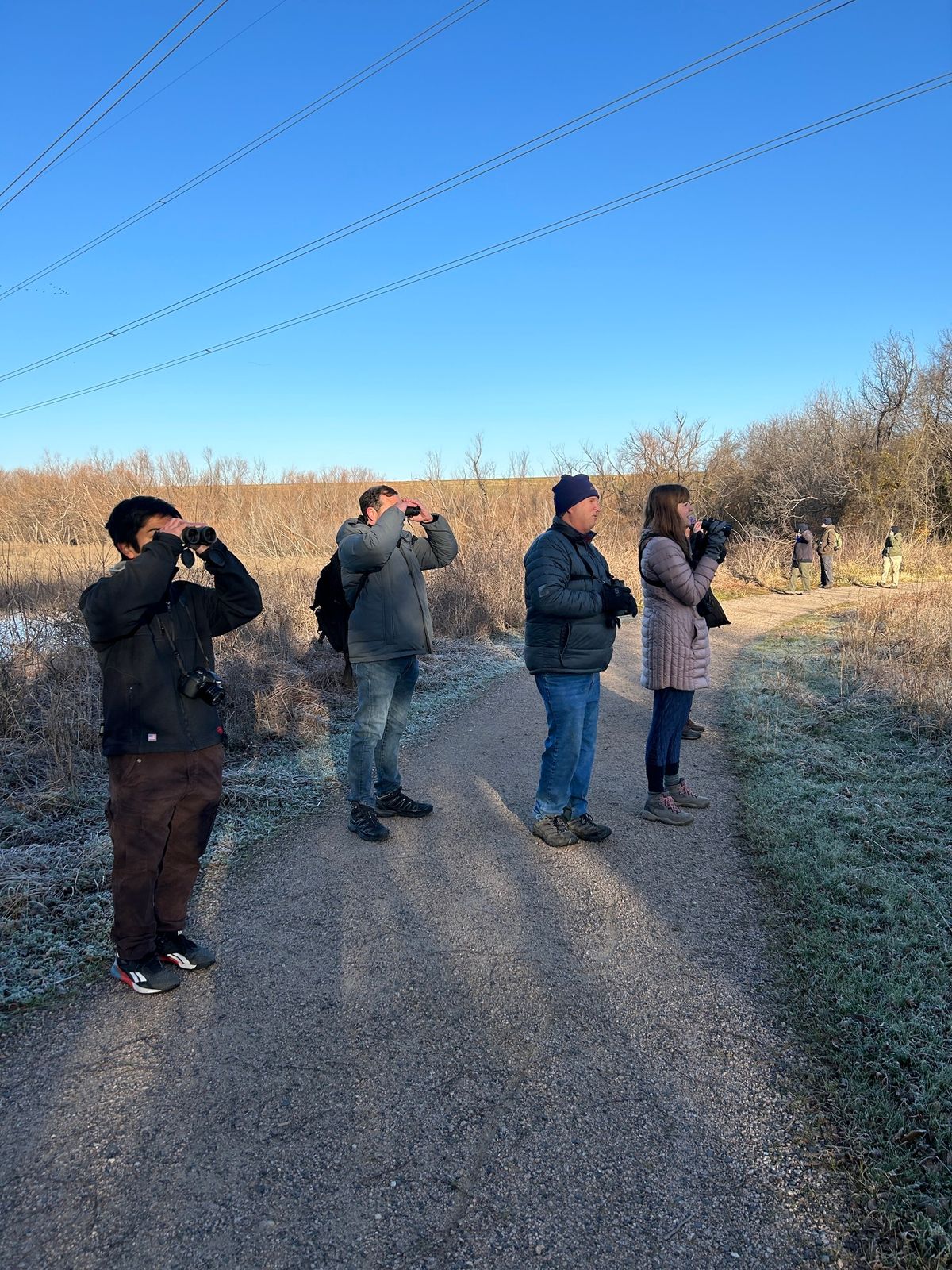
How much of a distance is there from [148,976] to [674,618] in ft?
11.4

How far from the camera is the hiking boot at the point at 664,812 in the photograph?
4875 millimetres

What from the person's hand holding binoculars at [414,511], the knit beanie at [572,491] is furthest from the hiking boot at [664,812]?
the person's hand holding binoculars at [414,511]

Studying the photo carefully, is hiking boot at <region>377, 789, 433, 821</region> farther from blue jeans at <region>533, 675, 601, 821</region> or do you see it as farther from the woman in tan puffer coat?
the woman in tan puffer coat

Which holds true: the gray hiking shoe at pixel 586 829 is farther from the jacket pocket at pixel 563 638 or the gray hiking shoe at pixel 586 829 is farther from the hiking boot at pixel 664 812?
the jacket pocket at pixel 563 638

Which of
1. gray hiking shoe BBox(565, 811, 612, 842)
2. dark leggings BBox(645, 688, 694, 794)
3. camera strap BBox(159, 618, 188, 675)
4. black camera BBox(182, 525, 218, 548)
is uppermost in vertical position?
black camera BBox(182, 525, 218, 548)

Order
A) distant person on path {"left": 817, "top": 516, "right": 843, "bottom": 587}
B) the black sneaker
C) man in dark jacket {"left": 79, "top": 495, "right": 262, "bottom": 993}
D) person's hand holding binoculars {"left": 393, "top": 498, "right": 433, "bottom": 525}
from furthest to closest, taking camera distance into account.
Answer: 1. distant person on path {"left": 817, "top": 516, "right": 843, "bottom": 587}
2. person's hand holding binoculars {"left": 393, "top": 498, "right": 433, "bottom": 525}
3. the black sneaker
4. man in dark jacket {"left": 79, "top": 495, "right": 262, "bottom": 993}

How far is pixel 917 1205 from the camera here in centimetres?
208

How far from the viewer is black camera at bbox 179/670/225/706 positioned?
309 cm

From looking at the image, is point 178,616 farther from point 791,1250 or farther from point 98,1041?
point 791,1250

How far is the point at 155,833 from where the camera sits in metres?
3.08

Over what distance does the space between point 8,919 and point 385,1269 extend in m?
2.55

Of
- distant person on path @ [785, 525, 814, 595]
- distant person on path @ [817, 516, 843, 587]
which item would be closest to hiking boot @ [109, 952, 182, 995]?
distant person on path @ [785, 525, 814, 595]

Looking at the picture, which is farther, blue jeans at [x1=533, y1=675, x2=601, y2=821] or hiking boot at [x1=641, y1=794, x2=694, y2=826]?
hiking boot at [x1=641, y1=794, x2=694, y2=826]

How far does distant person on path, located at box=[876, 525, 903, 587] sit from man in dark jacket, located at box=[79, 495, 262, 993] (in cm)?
1960
